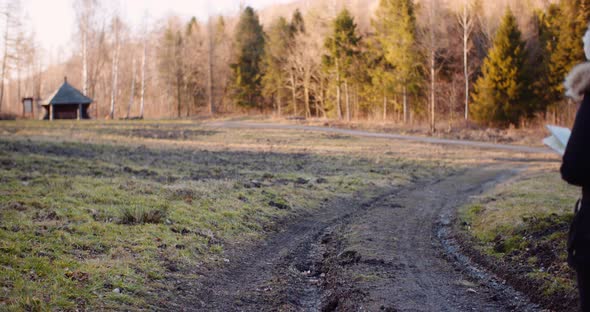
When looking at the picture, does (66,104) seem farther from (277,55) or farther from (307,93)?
(307,93)

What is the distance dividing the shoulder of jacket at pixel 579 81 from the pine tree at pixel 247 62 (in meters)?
63.9

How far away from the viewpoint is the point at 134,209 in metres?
9.20

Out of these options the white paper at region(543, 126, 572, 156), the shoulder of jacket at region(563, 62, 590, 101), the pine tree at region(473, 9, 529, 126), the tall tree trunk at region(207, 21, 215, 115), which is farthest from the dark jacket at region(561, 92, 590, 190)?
the tall tree trunk at region(207, 21, 215, 115)

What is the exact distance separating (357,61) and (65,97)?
108 feet

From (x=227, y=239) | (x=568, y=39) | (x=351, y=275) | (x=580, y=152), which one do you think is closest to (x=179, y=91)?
(x=568, y=39)

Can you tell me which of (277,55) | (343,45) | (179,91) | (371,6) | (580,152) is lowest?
(580,152)

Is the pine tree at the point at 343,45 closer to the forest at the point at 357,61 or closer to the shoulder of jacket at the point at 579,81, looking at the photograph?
the forest at the point at 357,61

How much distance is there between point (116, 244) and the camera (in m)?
7.30

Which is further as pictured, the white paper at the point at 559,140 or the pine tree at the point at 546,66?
the pine tree at the point at 546,66

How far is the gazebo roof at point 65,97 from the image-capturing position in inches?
2001

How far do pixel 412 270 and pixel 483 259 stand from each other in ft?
4.73

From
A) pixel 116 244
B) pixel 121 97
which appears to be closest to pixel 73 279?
pixel 116 244

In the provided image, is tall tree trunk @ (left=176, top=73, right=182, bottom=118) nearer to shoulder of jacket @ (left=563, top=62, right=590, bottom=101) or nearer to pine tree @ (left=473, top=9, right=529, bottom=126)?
pine tree @ (left=473, top=9, right=529, bottom=126)

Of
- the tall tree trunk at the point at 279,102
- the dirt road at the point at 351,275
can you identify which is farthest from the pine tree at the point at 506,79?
the dirt road at the point at 351,275
